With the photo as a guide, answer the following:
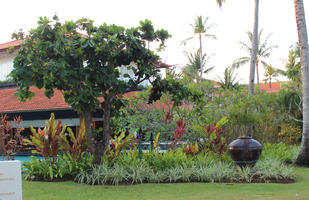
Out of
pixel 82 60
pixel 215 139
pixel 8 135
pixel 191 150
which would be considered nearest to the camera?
pixel 82 60

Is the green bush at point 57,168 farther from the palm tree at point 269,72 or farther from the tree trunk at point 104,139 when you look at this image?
the palm tree at point 269,72

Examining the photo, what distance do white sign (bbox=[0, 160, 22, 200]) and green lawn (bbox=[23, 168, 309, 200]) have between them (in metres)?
2.42

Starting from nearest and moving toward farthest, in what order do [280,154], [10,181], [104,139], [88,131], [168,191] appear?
1. [10,181]
2. [168,191]
3. [88,131]
4. [104,139]
5. [280,154]

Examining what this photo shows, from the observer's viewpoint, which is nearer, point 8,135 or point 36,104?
Answer: point 8,135

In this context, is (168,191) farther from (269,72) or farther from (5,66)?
(269,72)

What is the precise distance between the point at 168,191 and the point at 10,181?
4027mm

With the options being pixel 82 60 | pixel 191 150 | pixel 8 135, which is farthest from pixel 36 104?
pixel 191 150

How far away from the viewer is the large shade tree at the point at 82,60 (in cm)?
937

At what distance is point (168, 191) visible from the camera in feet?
28.4

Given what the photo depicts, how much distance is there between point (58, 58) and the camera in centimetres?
1012

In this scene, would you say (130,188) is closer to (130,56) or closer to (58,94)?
(130,56)

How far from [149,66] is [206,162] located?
337cm

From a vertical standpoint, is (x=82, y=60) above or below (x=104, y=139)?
above

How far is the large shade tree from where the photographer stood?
9367 mm
